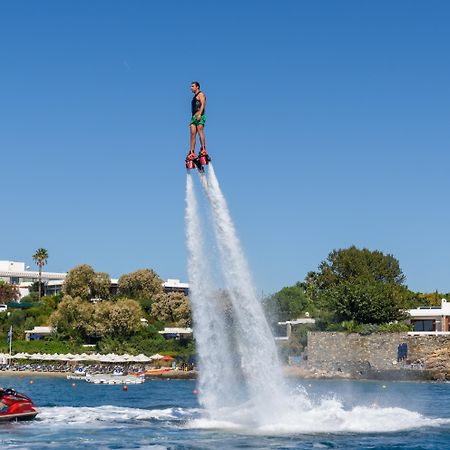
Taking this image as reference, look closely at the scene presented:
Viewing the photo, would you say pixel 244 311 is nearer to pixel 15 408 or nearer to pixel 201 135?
pixel 201 135

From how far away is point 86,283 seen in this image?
144 m

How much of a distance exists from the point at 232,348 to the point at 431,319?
7973 centimetres

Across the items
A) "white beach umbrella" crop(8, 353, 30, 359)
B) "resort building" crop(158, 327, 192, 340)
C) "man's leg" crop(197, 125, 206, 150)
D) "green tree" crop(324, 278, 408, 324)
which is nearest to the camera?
"man's leg" crop(197, 125, 206, 150)

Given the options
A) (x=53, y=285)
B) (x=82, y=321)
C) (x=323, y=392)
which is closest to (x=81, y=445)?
(x=323, y=392)

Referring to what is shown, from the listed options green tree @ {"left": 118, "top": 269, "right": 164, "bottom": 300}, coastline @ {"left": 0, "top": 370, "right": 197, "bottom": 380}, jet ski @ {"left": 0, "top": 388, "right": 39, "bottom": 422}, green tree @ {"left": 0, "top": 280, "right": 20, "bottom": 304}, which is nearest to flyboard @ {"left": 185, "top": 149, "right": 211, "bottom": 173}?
jet ski @ {"left": 0, "top": 388, "right": 39, "bottom": 422}

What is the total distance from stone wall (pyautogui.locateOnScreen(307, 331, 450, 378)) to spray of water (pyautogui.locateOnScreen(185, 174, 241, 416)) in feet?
215

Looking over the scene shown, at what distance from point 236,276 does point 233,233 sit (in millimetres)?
2200

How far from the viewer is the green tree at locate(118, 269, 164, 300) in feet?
493

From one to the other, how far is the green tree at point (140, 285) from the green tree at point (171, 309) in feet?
22.2

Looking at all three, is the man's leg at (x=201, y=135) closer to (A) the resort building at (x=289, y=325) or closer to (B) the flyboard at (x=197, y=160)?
(B) the flyboard at (x=197, y=160)

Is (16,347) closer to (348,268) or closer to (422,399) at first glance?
(348,268)

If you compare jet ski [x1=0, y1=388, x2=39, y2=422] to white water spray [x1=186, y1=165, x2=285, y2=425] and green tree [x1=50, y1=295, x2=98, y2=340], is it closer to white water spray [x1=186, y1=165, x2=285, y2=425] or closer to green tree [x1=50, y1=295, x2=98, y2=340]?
white water spray [x1=186, y1=165, x2=285, y2=425]

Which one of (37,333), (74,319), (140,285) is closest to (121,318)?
(74,319)

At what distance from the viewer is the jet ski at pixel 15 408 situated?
2152 inches
